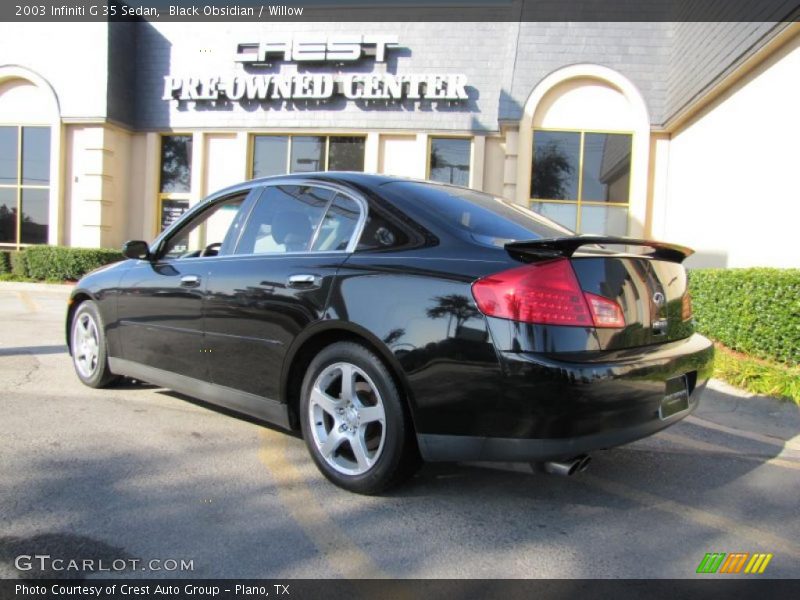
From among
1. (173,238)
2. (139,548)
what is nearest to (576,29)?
(173,238)

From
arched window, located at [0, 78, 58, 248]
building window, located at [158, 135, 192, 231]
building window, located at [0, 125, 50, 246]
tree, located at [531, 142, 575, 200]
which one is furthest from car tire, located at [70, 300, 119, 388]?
building window, located at [0, 125, 50, 246]

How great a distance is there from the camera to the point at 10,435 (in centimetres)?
400

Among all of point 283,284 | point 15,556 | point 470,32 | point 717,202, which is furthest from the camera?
point 470,32

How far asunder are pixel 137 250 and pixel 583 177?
11.4 meters

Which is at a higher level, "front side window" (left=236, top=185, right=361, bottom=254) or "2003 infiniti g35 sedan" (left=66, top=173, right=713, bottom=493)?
"front side window" (left=236, top=185, right=361, bottom=254)

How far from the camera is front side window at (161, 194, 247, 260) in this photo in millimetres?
4172

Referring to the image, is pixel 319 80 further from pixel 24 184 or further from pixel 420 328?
pixel 420 328

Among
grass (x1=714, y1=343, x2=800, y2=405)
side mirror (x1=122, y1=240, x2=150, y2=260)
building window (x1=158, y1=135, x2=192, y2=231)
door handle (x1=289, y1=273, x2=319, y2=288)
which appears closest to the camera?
door handle (x1=289, y1=273, x2=319, y2=288)

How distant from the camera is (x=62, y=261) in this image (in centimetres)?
1534

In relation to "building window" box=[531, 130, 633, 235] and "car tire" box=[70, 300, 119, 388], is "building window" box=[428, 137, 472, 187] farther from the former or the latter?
"car tire" box=[70, 300, 119, 388]

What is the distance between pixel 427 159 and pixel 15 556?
541 inches

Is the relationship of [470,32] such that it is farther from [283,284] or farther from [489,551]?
[489,551]
